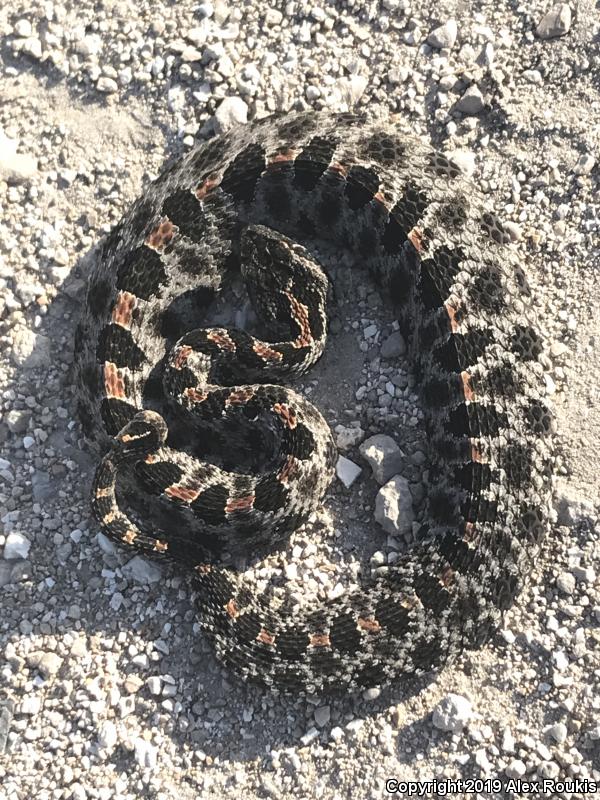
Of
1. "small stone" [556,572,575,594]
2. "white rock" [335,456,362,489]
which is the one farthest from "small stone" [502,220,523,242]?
"small stone" [556,572,575,594]

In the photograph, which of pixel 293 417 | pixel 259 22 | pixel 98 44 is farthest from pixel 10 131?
pixel 293 417

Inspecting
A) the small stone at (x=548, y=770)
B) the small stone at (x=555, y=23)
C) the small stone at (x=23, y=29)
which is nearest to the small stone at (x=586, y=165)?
the small stone at (x=555, y=23)

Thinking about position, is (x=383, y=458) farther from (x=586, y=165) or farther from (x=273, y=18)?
(x=273, y=18)

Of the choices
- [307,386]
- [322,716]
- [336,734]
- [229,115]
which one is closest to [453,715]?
[336,734]

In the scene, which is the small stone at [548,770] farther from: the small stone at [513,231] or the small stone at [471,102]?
the small stone at [471,102]

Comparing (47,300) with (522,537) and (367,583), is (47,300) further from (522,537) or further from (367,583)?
(522,537)

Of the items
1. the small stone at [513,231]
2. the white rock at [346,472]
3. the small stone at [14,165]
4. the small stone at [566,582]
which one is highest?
the small stone at [513,231]

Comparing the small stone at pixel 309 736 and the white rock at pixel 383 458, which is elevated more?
the white rock at pixel 383 458
